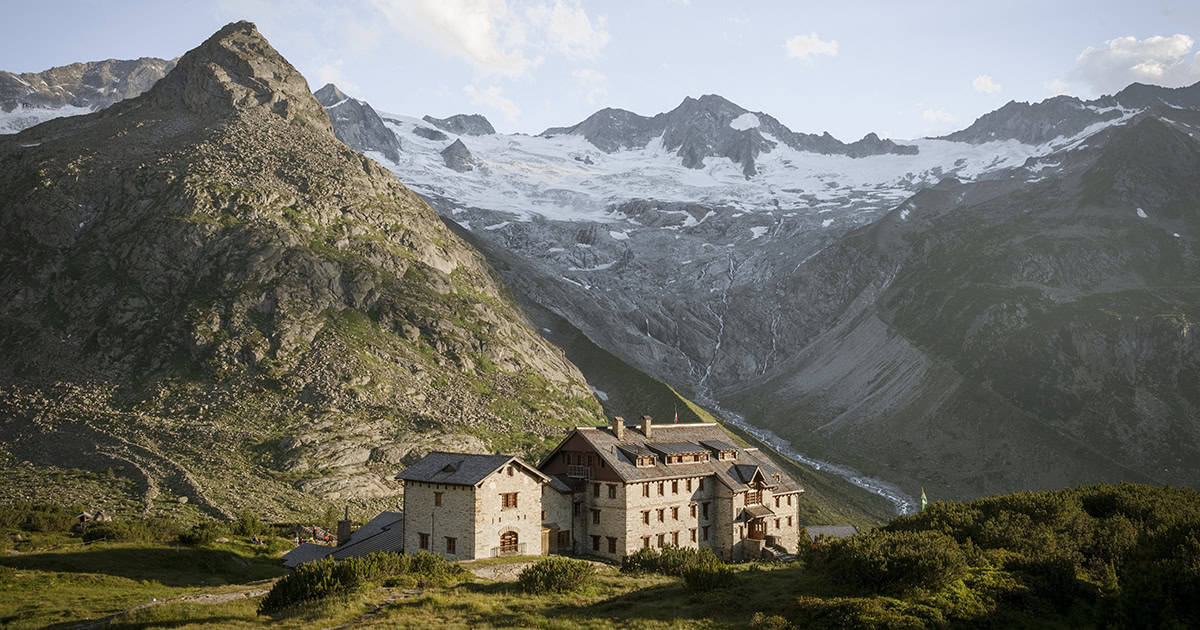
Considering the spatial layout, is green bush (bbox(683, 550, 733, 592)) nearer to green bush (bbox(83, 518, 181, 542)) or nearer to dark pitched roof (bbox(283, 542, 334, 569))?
dark pitched roof (bbox(283, 542, 334, 569))

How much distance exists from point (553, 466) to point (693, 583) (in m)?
26.8

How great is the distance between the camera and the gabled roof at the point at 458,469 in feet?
188

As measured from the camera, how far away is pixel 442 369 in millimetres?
133750

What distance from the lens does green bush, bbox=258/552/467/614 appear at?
1587 inches

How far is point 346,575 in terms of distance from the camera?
43.4 meters

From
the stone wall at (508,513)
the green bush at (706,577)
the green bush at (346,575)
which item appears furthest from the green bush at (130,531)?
the green bush at (706,577)

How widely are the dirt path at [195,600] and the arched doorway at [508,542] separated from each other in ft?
52.2

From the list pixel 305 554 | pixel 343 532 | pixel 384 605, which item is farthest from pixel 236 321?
pixel 384 605

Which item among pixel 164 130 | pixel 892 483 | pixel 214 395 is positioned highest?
pixel 164 130

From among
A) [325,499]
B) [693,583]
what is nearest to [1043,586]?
[693,583]

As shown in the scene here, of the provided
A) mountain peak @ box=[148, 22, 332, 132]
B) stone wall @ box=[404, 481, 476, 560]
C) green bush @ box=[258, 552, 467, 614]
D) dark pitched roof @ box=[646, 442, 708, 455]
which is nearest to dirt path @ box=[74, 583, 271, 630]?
green bush @ box=[258, 552, 467, 614]

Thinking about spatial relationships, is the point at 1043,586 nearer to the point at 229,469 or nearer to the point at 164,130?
the point at 229,469

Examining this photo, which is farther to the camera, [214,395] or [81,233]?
[81,233]

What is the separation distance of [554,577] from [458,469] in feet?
52.7
